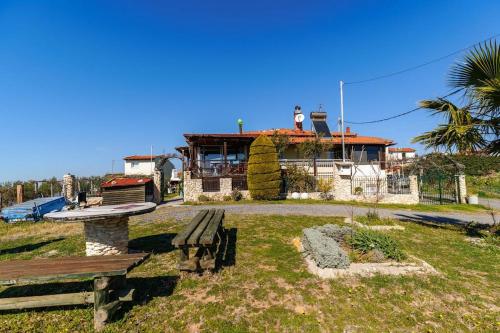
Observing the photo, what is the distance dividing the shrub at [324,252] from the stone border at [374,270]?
0.10m

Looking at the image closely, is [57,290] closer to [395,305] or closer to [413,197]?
[395,305]

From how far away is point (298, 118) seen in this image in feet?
96.1

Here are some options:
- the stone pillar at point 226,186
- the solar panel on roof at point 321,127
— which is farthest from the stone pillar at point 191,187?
the solar panel on roof at point 321,127

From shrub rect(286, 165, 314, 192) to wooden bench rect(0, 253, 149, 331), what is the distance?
16065 millimetres

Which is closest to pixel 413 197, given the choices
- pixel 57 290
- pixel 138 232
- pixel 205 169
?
pixel 205 169

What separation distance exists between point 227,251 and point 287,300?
252 cm

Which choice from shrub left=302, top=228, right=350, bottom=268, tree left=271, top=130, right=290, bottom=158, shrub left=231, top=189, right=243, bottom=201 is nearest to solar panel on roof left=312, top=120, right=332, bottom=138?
tree left=271, top=130, right=290, bottom=158

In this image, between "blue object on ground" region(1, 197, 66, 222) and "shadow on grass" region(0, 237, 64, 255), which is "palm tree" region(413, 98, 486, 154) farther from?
"blue object on ground" region(1, 197, 66, 222)

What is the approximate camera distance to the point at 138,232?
27.6 feet

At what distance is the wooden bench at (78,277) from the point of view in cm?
305

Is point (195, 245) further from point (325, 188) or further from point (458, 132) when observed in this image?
point (325, 188)

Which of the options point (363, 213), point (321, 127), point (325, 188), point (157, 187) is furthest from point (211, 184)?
point (321, 127)

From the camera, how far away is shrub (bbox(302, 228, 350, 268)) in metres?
4.65

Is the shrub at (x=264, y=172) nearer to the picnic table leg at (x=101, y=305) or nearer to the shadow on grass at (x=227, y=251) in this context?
the shadow on grass at (x=227, y=251)
